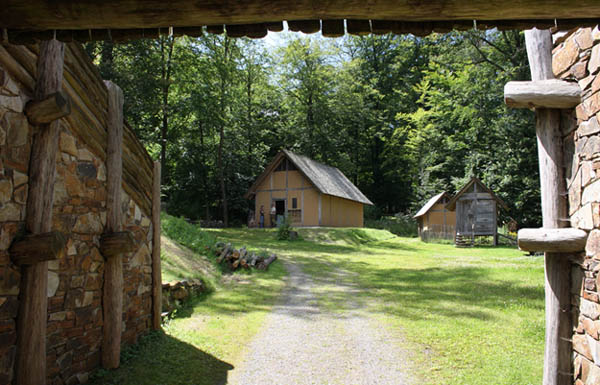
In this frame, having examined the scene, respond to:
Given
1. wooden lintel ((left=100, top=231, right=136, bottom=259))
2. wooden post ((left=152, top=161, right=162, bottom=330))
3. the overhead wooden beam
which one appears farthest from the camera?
wooden post ((left=152, top=161, right=162, bottom=330))

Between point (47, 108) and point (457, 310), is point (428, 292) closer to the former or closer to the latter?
point (457, 310)

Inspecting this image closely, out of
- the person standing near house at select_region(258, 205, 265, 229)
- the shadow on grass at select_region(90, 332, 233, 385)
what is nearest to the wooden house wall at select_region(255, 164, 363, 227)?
the person standing near house at select_region(258, 205, 265, 229)

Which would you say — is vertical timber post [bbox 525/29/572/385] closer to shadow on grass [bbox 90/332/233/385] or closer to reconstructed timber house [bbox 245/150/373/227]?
shadow on grass [bbox 90/332/233/385]

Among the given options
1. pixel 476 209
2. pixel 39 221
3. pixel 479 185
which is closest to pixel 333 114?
pixel 479 185

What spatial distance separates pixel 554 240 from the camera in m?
4.13

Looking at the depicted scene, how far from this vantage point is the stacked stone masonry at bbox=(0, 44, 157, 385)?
3486 mm

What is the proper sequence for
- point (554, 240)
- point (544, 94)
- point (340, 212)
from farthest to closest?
point (340, 212) → point (544, 94) → point (554, 240)

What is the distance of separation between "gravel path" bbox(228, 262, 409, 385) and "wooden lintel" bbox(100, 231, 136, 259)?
211cm

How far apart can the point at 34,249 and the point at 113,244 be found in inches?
51.9

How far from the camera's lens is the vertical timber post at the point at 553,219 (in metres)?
4.22

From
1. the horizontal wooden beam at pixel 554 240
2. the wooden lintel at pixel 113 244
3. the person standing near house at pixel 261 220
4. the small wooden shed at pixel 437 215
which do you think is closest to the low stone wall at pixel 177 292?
the wooden lintel at pixel 113 244

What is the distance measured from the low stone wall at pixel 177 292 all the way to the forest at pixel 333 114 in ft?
45.9

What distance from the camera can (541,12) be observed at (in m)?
2.35

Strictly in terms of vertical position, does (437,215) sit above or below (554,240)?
above
